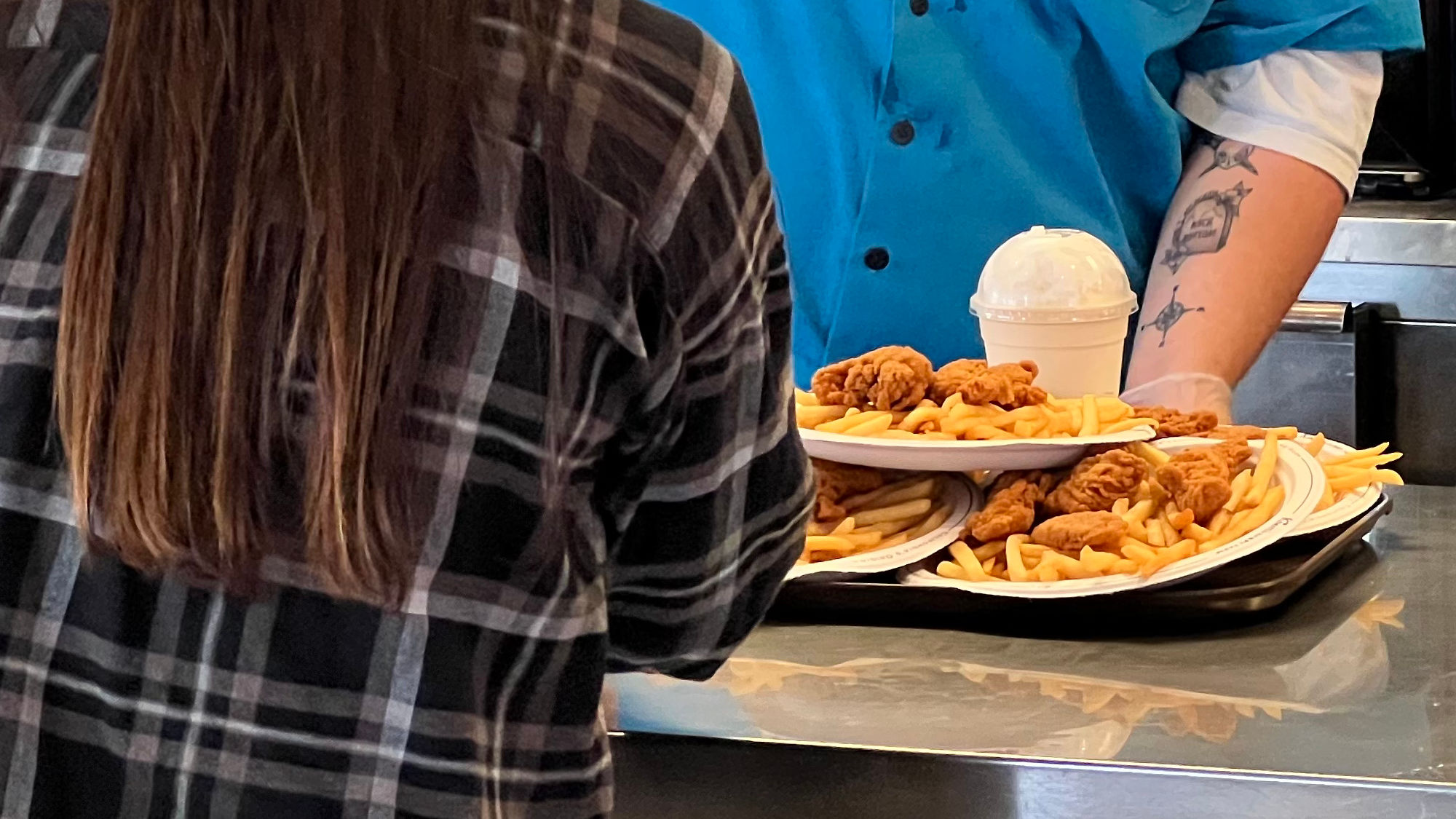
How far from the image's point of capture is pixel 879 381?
1.15m

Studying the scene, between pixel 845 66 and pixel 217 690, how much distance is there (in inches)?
50.6

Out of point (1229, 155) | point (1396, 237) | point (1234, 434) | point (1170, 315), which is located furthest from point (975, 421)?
point (1396, 237)

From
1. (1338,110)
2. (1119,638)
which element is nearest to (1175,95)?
(1338,110)

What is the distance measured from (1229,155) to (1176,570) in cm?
89

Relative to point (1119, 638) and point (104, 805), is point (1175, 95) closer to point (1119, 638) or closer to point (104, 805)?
point (1119, 638)

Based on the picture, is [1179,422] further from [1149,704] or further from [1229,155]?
[1229,155]

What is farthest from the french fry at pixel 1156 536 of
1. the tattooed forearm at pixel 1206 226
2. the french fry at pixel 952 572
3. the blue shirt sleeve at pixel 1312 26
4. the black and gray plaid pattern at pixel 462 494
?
the blue shirt sleeve at pixel 1312 26

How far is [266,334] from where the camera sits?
1.71 ft

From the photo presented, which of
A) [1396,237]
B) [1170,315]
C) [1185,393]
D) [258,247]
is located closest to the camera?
[258,247]

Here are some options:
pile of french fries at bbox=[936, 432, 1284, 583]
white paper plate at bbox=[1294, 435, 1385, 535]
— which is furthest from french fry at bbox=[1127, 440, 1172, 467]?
white paper plate at bbox=[1294, 435, 1385, 535]

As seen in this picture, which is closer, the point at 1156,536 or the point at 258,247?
the point at 258,247

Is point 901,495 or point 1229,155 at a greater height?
point 1229,155

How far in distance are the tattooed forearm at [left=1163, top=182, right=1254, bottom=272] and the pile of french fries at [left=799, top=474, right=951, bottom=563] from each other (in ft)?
2.27

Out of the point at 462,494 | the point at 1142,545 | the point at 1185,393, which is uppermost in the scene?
the point at 462,494
